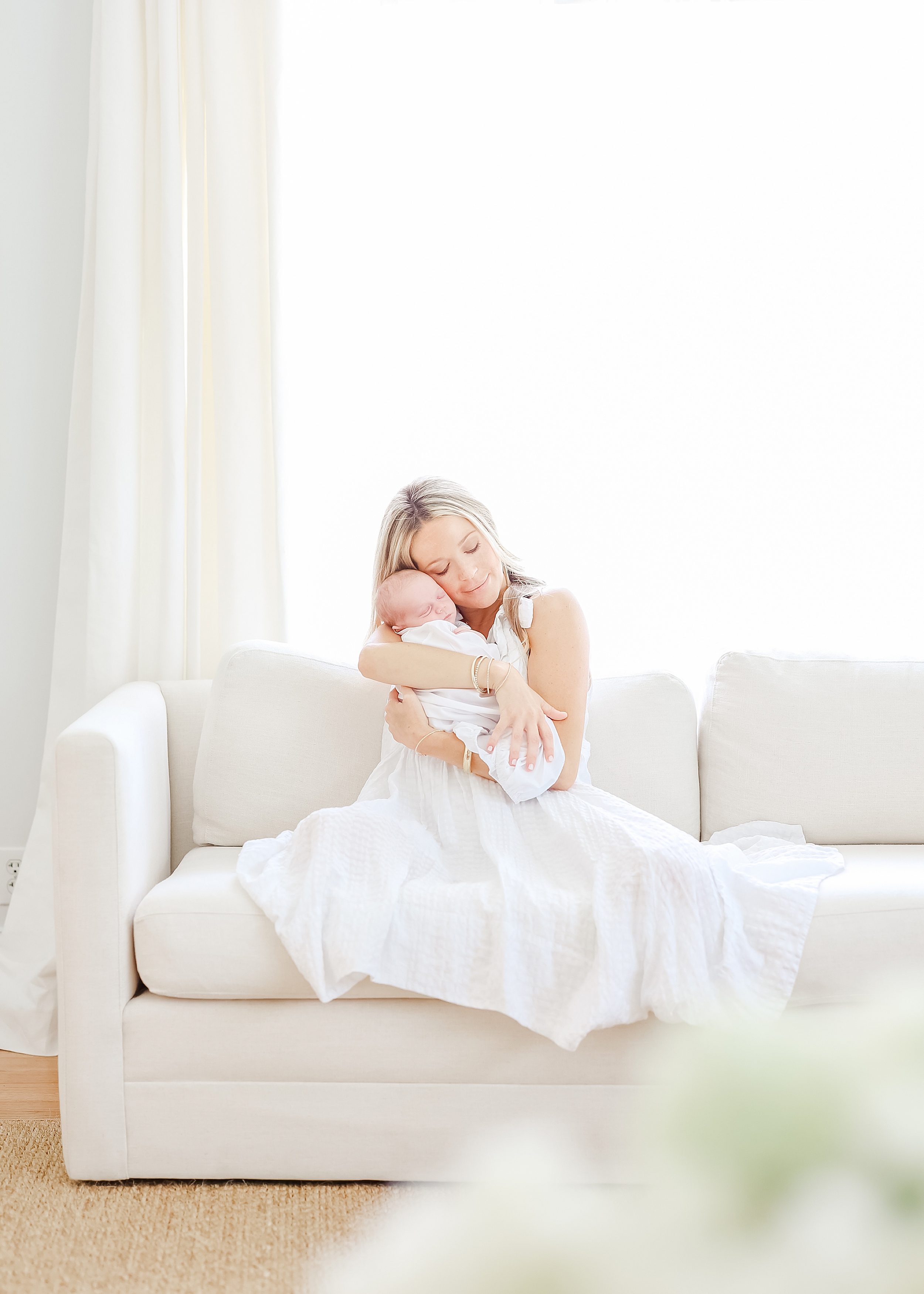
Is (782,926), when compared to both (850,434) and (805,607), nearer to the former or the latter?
(805,607)

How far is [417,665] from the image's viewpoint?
75.0 inches

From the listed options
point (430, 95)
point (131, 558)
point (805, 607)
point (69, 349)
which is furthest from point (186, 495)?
point (805, 607)

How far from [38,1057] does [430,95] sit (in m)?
2.36

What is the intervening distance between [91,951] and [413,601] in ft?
2.70

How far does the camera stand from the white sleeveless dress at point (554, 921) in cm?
148

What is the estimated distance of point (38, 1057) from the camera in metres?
2.14

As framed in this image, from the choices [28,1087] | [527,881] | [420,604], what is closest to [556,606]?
[420,604]

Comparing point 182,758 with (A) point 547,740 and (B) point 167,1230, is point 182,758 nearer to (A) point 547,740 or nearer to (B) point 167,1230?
(A) point 547,740

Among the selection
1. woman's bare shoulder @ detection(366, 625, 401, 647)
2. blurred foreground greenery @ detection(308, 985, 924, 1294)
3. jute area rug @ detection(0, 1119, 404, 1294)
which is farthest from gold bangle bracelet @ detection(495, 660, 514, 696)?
blurred foreground greenery @ detection(308, 985, 924, 1294)

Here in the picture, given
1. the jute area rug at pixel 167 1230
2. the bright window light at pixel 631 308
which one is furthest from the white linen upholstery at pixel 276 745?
the jute area rug at pixel 167 1230

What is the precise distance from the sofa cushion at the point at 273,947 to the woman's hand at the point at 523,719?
1.50 feet

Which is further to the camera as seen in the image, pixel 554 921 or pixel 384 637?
pixel 384 637

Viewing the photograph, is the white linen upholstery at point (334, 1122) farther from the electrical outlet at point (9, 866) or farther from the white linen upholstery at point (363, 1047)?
the electrical outlet at point (9, 866)

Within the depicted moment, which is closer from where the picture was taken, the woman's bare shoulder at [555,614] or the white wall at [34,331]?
the woman's bare shoulder at [555,614]
